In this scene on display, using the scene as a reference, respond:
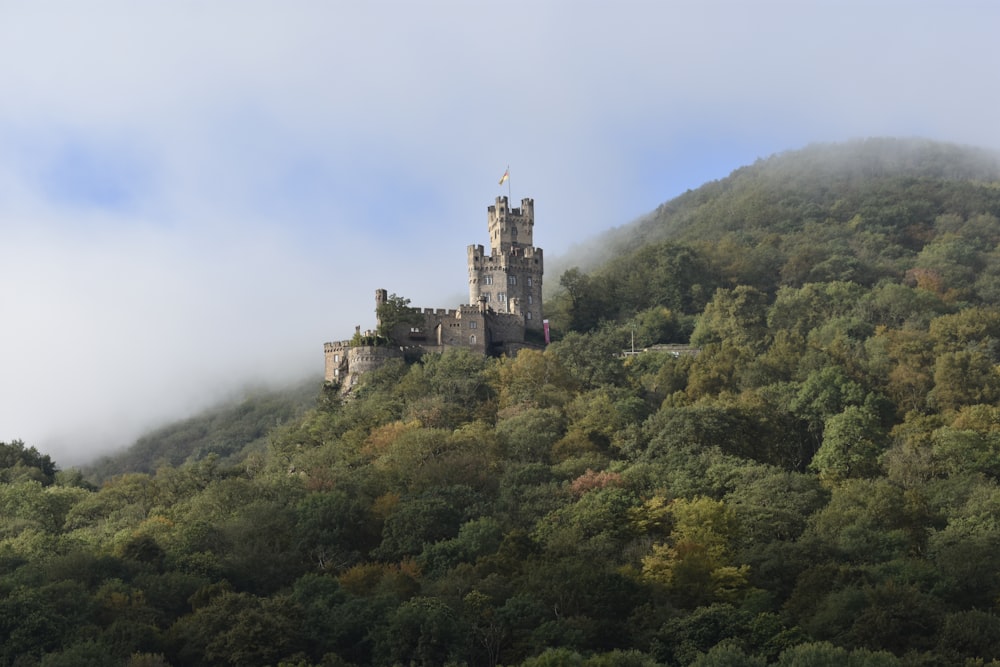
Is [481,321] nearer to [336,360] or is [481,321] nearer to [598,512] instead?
[336,360]

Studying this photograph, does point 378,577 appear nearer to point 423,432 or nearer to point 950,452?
point 423,432

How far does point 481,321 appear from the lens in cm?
9925

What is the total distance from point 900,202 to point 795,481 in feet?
293

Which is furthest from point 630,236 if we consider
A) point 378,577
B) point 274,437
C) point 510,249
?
point 378,577

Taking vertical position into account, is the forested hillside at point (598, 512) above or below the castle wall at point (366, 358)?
below

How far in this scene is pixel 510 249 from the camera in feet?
349

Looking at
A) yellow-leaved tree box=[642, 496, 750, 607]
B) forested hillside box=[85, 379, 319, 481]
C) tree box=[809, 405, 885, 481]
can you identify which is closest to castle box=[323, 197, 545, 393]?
tree box=[809, 405, 885, 481]

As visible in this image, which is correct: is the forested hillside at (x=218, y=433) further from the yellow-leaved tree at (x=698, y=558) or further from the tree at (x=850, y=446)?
the yellow-leaved tree at (x=698, y=558)

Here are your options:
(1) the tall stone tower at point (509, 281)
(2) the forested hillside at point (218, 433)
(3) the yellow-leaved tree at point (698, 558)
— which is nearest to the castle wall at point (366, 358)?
(1) the tall stone tower at point (509, 281)

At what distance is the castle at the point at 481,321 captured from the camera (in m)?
98.6

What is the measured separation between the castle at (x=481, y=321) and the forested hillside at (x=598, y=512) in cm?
255

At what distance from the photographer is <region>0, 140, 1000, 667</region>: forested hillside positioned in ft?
194

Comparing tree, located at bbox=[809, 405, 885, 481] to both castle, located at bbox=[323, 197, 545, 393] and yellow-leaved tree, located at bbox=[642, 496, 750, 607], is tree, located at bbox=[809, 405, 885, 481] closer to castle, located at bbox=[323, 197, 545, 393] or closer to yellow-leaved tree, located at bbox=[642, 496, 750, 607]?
yellow-leaved tree, located at bbox=[642, 496, 750, 607]

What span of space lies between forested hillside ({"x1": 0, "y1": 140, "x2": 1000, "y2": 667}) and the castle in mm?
2550
